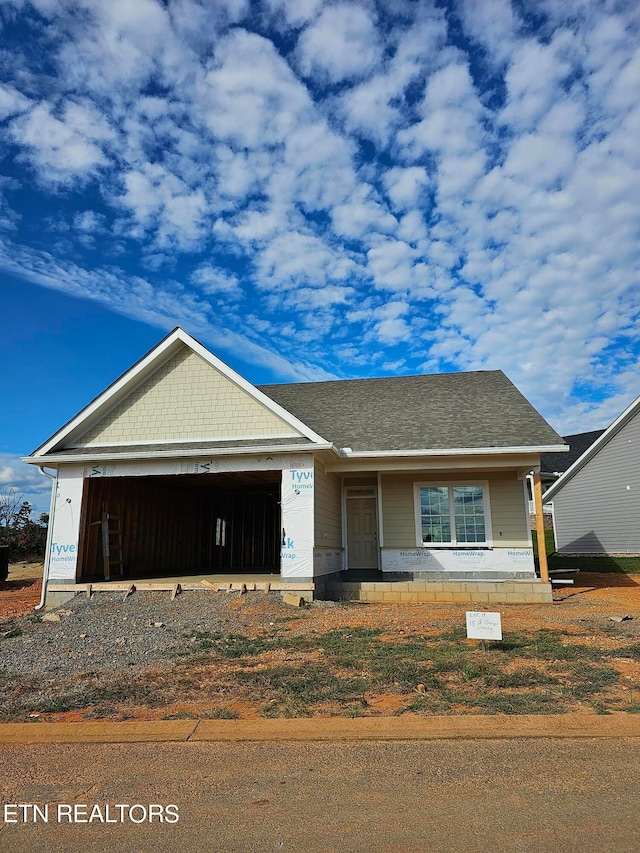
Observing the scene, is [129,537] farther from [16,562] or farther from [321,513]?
[16,562]

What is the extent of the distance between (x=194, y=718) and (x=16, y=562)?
2548 cm

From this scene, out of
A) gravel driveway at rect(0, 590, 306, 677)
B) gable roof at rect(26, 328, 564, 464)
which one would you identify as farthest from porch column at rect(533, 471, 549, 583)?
gravel driveway at rect(0, 590, 306, 677)

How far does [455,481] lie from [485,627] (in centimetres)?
824

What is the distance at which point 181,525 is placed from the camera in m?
19.4

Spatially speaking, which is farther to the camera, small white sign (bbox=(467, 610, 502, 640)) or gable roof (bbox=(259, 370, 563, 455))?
gable roof (bbox=(259, 370, 563, 455))

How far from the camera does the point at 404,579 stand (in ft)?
49.1

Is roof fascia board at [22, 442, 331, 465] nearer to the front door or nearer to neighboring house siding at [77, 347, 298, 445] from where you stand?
neighboring house siding at [77, 347, 298, 445]

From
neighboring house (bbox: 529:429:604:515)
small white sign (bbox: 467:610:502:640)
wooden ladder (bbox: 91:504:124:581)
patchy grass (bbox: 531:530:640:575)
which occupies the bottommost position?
small white sign (bbox: 467:610:502:640)

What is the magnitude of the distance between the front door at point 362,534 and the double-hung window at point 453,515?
145 centimetres

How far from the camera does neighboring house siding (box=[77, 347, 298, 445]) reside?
Answer: 13766mm

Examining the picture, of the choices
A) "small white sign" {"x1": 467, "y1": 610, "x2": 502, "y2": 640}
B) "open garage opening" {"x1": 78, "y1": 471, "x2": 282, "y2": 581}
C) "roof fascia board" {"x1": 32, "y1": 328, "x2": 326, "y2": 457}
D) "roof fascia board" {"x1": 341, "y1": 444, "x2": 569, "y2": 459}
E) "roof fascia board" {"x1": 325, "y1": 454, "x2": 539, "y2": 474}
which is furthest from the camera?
"open garage opening" {"x1": 78, "y1": 471, "x2": 282, "y2": 581}

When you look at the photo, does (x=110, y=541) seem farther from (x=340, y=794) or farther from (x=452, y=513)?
(x=340, y=794)

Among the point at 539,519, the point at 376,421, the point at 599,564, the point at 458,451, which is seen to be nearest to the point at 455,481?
the point at 458,451

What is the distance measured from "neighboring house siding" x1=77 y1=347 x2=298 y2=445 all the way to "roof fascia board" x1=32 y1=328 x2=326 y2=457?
0.19 metres
